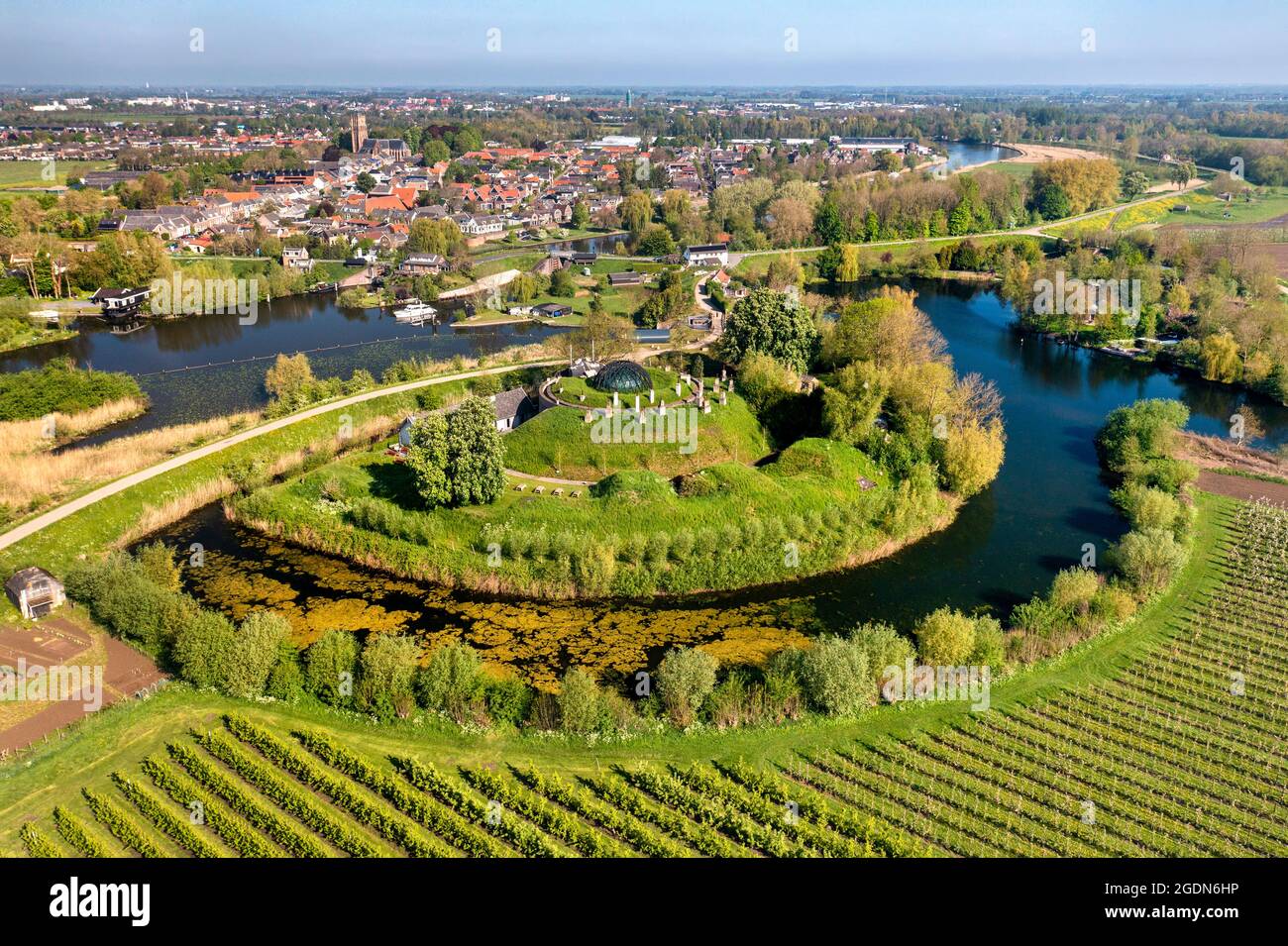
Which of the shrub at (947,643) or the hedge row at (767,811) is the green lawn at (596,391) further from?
the hedge row at (767,811)

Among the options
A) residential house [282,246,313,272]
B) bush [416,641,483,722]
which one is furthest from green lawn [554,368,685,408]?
residential house [282,246,313,272]

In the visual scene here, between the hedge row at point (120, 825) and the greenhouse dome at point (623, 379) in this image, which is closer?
the hedge row at point (120, 825)

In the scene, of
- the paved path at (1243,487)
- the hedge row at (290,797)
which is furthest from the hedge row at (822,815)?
the paved path at (1243,487)

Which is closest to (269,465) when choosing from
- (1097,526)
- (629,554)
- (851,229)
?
(629,554)

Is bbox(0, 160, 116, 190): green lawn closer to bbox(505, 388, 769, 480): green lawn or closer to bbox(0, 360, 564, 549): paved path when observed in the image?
bbox(0, 360, 564, 549): paved path

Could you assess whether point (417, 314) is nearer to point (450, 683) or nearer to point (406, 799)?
point (450, 683)
